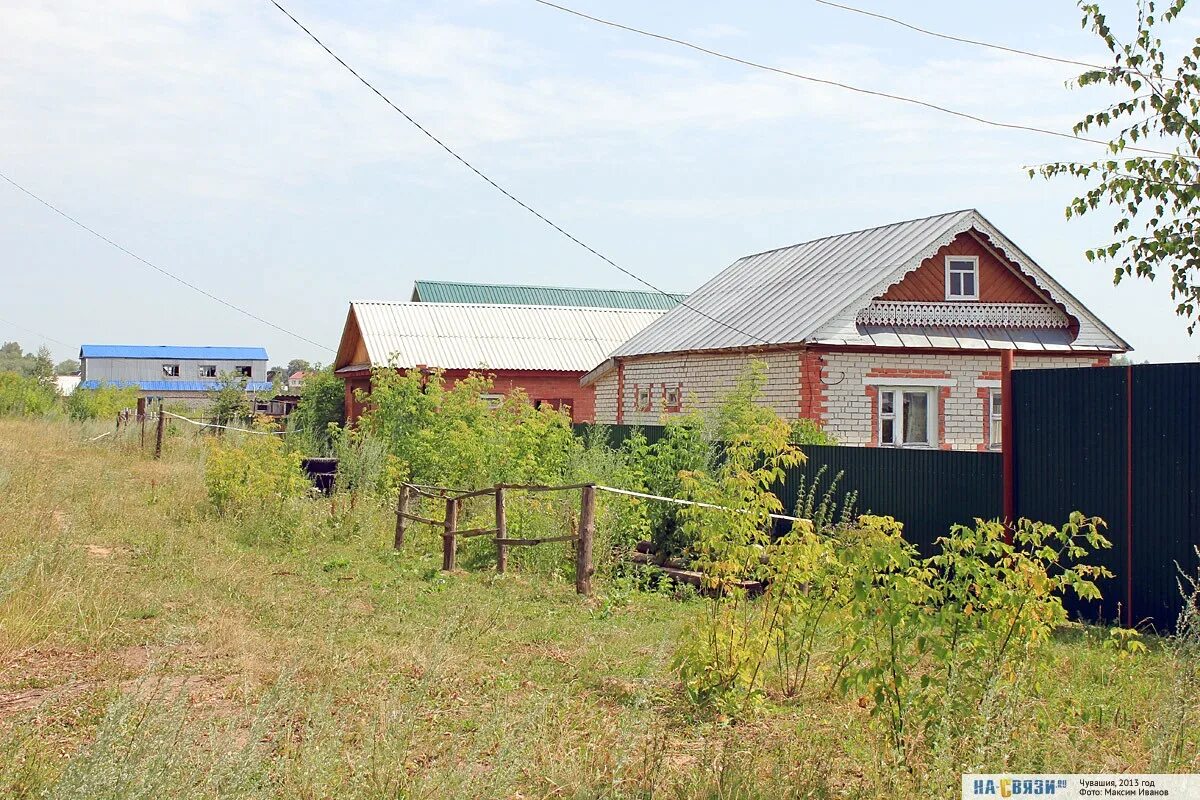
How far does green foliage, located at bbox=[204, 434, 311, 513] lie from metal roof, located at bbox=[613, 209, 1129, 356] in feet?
30.5

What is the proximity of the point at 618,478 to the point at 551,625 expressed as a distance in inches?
175

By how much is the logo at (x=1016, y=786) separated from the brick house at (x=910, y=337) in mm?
15507

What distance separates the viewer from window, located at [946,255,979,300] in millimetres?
21750

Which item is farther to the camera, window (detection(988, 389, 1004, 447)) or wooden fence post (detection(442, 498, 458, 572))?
window (detection(988, 389, 1004, 447))

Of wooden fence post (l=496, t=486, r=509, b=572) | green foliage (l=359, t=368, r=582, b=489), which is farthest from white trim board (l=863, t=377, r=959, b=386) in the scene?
wooden fence post (l=496, t=486, r=509, b=572)

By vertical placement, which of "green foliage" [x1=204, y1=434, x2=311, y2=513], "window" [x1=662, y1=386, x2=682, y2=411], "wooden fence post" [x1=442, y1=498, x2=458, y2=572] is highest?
"window" [x1=662, y1=386, x2=682, y2=411]

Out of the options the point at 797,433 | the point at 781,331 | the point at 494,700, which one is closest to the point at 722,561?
the point at 494,700

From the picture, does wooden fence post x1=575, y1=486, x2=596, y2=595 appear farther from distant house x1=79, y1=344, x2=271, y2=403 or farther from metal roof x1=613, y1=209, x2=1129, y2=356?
distant house x1=79, y1=344, x2=271, y2=403

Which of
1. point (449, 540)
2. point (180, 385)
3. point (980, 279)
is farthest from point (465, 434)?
point (180, 385)

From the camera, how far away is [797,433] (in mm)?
17125

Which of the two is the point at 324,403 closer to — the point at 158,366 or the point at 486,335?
the point at 486,335

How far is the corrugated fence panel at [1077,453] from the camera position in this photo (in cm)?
995

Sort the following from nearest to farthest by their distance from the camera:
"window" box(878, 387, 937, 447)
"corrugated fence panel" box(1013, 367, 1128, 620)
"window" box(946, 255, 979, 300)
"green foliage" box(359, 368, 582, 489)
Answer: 1. "corrugated fence panel" box(1013, 367, 1128, 620)
2. "green foliage" box(359, 368, 582, 489)
3. "window" box(878, 387, 937, 447)
4. "window" box(946, 255, 979, 300)

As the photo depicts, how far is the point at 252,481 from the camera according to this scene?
15141 millimetres
